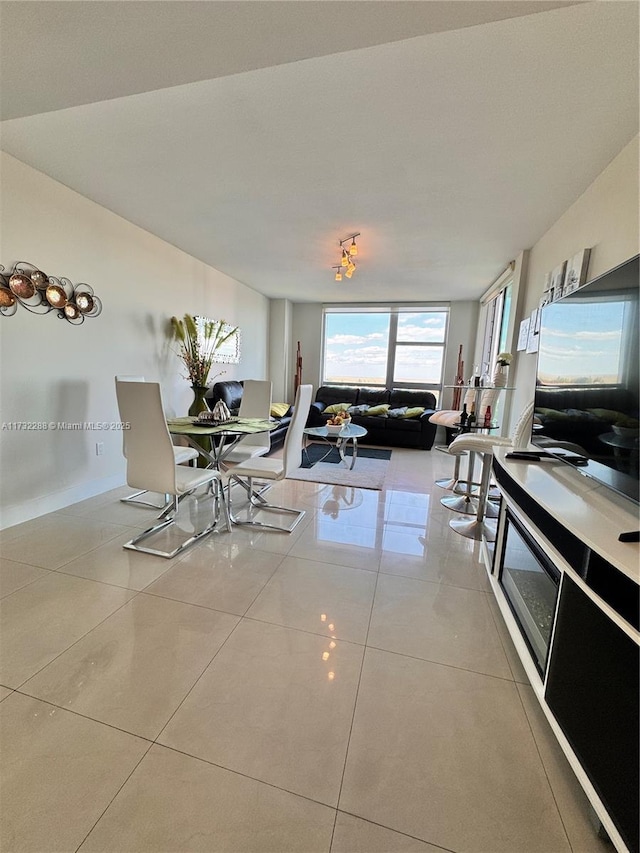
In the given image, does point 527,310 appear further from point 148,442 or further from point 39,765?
point 39,765

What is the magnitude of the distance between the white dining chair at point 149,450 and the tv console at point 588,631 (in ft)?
6.26

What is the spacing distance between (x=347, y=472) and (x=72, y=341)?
2.93 m

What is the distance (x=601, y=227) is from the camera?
2.07 metres

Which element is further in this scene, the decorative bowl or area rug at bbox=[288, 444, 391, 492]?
the decorative bowl

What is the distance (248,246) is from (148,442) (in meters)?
2.59

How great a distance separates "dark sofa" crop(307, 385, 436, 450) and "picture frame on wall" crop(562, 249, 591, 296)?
300 centimetres

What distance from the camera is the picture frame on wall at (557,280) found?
2.50 metres

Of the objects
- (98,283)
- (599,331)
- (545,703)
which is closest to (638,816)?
(545,703)

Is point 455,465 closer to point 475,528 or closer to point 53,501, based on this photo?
point 475,528

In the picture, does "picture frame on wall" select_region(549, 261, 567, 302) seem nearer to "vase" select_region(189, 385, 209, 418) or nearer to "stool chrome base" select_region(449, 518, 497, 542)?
"stool chrome base" select_region(449, 518, 497, 542)

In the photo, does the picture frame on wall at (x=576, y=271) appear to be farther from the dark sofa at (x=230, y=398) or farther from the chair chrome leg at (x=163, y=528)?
the dark sofa at (x=230, y=398)

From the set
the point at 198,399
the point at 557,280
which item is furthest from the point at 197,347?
the point at 557,280

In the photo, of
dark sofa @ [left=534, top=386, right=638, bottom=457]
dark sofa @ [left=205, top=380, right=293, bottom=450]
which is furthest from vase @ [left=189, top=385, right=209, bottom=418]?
dark sofa @ [left=534, top=386, right=638, bottom=457]

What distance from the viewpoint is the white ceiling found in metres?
1.16
